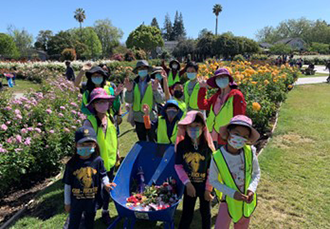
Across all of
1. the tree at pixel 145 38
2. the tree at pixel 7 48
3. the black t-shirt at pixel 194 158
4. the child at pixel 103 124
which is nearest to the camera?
the black t-shirt at pixel 194 158

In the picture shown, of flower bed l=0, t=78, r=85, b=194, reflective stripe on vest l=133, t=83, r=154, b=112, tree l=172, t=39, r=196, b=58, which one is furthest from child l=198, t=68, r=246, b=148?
tree l=172, t=39, r=196, b=58

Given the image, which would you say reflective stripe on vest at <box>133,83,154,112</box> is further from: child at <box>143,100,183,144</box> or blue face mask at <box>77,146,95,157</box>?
blue face mask at <box>77,146,95,157</box>

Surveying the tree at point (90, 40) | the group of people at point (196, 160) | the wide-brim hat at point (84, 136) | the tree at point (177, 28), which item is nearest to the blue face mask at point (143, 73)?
the group of people at point (196, 160)

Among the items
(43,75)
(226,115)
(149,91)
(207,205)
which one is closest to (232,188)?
(207,205)

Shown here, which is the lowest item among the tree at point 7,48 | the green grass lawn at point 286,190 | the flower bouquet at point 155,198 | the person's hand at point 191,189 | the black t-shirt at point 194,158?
the green grass lawn at point 286,190

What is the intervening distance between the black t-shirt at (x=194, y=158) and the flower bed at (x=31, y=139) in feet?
9.03

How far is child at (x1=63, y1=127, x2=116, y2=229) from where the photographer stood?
2.53 meters

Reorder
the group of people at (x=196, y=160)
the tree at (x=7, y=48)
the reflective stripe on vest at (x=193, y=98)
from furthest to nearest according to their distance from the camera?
the tree at (x=7, y=48)
the reflective stripe on vest at (x=193, y=98)
the group of people at (x=196, y=160)

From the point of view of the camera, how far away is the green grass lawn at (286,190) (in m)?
3.52

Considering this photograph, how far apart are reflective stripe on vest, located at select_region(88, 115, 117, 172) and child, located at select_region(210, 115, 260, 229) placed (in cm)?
136

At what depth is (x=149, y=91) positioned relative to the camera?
4.70 metres

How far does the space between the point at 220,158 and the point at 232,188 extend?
0.30 meters

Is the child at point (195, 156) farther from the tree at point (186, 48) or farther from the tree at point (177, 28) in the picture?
the tree at point (177, 28)

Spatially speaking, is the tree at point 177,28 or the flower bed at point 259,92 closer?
the flower bed at point 259,92
